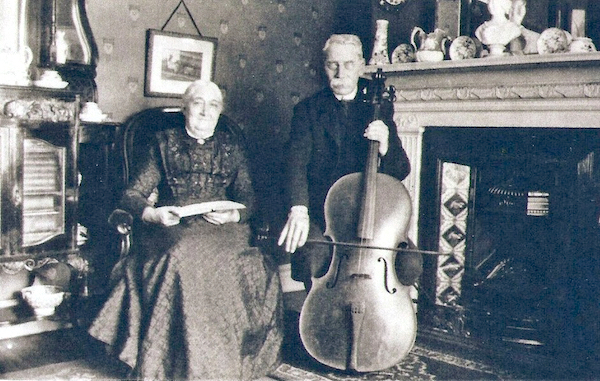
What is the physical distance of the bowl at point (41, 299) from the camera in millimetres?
2957

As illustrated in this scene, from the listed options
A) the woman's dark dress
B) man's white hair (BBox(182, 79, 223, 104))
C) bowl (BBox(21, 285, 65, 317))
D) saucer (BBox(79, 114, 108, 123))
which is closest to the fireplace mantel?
man's white hair (BBox(182, 79, 223, 104))

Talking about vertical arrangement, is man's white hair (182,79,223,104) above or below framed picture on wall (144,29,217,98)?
below

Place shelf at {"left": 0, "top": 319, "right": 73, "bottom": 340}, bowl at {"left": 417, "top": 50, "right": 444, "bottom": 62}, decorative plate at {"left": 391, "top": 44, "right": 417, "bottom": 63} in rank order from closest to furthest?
shelf at {"left": 0, "top": 319, "right": 73, "bottom": 340}, bowl at {"left": 417, "top": 50, "right": 444, "bottom": 62}, decorative plate at {"left": 391, "top": 44, "right": 417, "bottom": 63}

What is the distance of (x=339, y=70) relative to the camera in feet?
9.84

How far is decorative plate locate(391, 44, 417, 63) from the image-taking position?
388 cm

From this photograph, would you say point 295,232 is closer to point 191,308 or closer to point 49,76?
point 191,308

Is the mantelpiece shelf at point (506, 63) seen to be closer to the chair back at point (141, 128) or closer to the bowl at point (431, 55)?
the bowl at point (431, 55)

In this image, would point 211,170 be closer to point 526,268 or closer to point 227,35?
point 227,35

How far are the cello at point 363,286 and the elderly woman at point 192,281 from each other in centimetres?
25

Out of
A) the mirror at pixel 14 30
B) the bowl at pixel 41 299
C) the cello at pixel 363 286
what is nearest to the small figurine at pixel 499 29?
the cello at pixel 363 286

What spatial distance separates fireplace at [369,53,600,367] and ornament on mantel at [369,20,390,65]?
0.17 meters

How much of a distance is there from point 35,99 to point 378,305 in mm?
1654

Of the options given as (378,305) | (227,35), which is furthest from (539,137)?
(227,35)

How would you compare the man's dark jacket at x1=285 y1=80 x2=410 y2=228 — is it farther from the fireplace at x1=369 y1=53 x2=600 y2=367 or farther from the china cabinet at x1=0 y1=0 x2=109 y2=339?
the china cabinet at x1=0 y1=0 x2=109 y2=339
